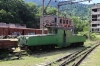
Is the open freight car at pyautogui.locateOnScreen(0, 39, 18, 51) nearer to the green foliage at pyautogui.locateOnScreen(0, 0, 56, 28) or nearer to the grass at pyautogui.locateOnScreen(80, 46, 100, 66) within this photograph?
the grass at pyautogui.locateOnScreen(80, 46, 100, 66)

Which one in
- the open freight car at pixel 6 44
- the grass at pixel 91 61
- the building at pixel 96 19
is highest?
the building at pixel 96 19

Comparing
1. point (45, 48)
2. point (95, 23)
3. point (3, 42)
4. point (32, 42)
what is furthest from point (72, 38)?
point (95, 23)

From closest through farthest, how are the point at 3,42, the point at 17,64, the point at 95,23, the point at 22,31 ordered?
1. the point at 17,64
2. the point at 3,42
3. the point at 22,31
4. the point at 95,23

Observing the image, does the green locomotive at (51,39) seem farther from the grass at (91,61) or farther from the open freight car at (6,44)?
the grass at (91,61)

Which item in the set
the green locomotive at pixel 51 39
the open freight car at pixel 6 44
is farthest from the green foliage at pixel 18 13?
the open freight car at pixel 6 44

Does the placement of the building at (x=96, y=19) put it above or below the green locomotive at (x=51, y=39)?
above

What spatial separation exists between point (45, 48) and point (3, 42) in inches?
209

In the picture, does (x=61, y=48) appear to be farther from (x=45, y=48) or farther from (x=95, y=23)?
(x=95, y=23)

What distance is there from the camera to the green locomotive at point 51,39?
56.5 feet

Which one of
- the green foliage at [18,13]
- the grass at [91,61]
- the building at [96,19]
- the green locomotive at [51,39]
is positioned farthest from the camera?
the building at [96,19]

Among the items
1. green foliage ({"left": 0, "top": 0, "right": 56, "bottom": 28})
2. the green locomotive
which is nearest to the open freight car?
the green locomotive

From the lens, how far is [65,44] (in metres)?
22.2

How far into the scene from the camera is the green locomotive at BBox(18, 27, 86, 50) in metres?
17.2

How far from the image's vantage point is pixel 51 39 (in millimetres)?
19516
